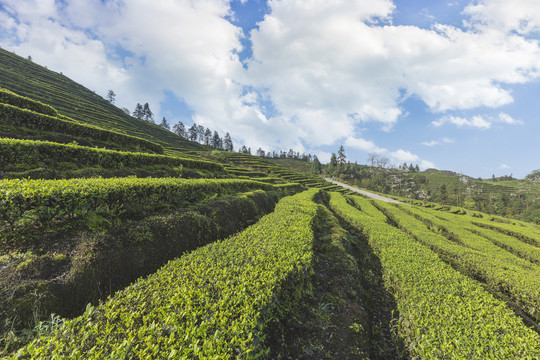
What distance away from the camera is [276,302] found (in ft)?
14.4

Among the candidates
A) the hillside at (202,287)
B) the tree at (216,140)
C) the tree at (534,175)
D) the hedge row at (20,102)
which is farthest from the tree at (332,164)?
the tree at (534,175)

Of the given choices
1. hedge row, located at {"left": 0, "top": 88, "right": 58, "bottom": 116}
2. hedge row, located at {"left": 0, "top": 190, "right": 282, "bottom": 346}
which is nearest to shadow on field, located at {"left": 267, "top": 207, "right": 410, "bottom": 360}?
hedge row, located at {"left": 0, "top": 190, "right": 282, "bottom": 346}

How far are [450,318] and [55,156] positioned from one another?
59.8 feet

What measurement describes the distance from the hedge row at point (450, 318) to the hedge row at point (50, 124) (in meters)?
23.9

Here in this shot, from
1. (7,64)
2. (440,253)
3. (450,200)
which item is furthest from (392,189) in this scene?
(7,64)

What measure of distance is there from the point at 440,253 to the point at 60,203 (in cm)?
1847

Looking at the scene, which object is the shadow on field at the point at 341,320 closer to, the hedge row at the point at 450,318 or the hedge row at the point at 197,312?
the hedge row at the point at 197,312

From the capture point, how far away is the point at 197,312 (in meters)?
3.43

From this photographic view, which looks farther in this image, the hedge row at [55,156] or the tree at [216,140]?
the tree at [216,140]

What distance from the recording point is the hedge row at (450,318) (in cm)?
455

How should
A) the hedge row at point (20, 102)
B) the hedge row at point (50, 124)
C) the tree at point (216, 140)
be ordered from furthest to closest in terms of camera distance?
1. the tree at point (216, 140)
2. the hedge row at point (20, 102)
3. the hedge row at point (50, 124)

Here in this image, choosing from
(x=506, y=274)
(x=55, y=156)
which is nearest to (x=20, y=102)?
(x=55, y=156)

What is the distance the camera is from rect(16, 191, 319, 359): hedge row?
108 inches

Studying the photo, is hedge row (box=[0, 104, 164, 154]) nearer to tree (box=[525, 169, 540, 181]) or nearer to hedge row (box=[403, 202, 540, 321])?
hedge row (box=[403, 202, 540, 321])
